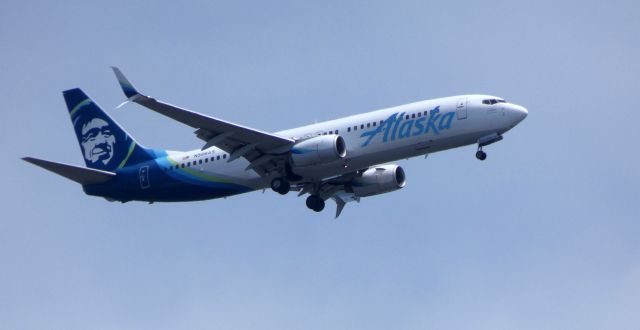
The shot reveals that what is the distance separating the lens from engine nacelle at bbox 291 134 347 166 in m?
61.1

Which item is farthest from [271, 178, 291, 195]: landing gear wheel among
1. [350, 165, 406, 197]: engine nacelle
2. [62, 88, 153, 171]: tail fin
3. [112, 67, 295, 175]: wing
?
[62, 88, 153, 171]: tail fin

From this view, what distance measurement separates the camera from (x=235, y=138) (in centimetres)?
6259

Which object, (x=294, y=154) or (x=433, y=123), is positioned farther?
(x=294, y=154)

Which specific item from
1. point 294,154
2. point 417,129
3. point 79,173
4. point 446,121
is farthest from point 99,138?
point 446,121

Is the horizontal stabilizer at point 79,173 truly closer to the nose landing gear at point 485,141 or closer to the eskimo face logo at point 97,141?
the eskimo face logo at point 97,141

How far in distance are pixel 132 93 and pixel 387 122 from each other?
12760mm

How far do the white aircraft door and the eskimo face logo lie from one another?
65.7 ft

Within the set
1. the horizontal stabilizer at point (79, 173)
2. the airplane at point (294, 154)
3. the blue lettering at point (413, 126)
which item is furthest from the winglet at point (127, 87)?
the blue lettering at point (413, 126)

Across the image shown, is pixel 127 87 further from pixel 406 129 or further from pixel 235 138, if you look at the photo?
pixel 406 129

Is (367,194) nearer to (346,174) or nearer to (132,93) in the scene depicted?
(346,174)

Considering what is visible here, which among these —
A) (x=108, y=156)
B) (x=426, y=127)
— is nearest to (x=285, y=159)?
(x=426, y=127)

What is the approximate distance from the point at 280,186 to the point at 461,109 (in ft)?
32.8

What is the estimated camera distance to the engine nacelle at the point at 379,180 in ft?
220

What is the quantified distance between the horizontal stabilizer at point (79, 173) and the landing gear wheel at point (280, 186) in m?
9.26
